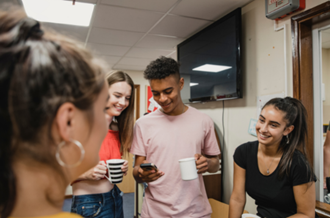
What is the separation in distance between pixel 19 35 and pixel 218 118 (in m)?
2.61

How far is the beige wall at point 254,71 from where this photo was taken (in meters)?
1.98

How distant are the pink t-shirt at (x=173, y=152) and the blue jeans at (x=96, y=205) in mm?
258

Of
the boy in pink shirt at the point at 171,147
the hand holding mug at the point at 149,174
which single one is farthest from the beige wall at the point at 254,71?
the hand holding mug at the point at 149,174

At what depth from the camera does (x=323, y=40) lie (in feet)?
6.09

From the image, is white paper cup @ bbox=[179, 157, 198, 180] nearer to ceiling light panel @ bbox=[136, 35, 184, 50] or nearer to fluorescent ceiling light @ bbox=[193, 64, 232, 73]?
fluorescent ceiling light @ bbox=[193, 64, 232, 73]

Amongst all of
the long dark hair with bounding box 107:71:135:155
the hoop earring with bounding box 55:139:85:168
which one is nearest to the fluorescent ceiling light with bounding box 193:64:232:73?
the long dark hair with bounding box 107:71:135:155

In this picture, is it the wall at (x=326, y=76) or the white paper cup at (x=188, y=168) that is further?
the wall at (x=326, y=76)

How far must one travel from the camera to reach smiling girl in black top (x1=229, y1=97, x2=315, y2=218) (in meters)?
1.32

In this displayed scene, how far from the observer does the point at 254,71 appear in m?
2.26

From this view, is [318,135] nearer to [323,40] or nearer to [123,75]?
[323,40]

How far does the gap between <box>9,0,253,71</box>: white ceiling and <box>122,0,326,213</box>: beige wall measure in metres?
0.30

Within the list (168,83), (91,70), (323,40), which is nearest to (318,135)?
(323,40)

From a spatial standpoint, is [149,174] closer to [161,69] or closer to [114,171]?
[114,171]

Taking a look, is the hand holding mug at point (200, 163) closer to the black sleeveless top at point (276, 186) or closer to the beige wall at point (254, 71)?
the black sleeveless top at point (276, 186)
